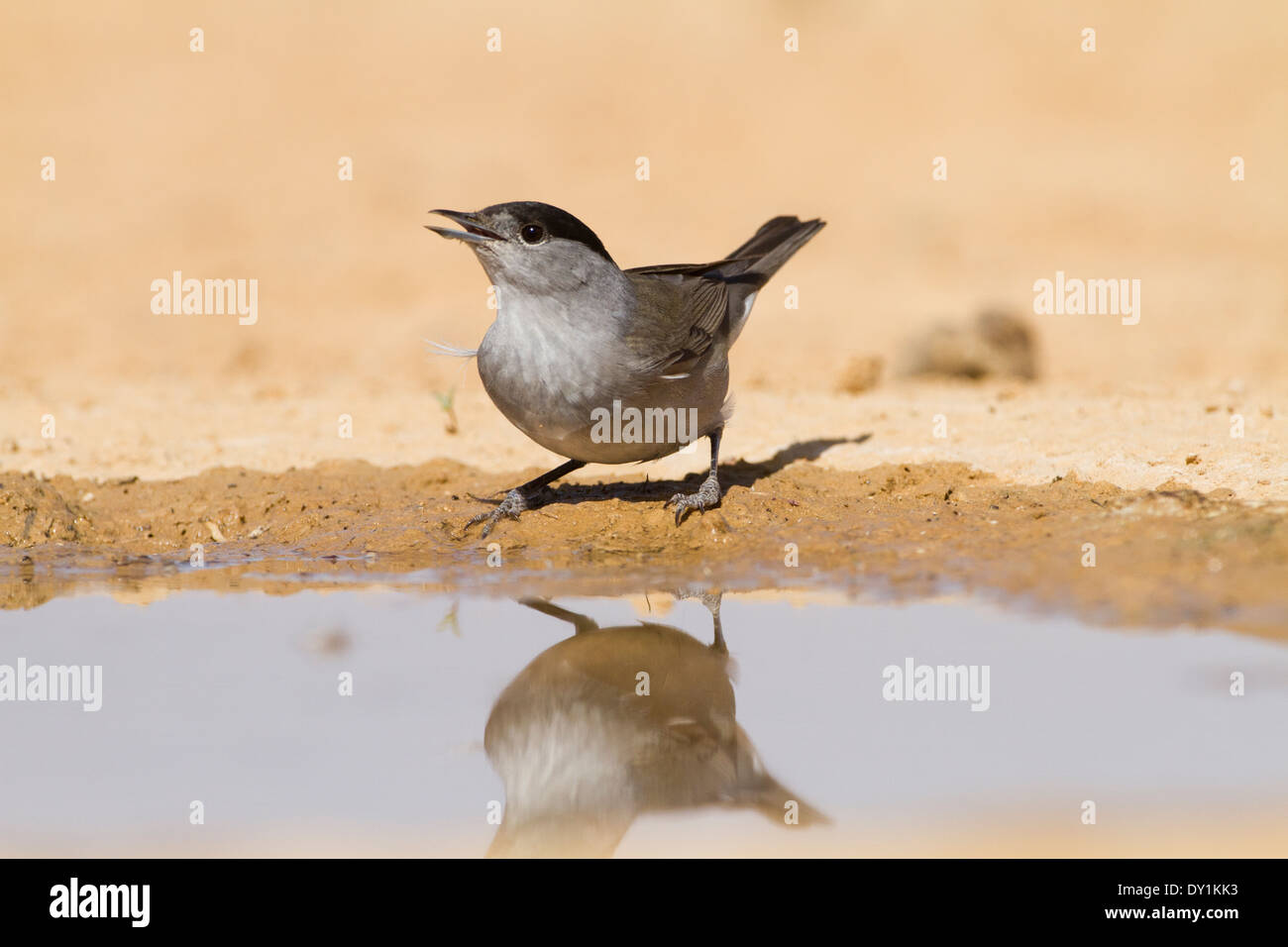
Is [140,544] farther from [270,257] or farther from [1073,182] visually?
[1073,182]

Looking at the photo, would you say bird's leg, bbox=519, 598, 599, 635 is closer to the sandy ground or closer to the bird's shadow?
the sandy ground

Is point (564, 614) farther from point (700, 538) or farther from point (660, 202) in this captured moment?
point (660, 202)

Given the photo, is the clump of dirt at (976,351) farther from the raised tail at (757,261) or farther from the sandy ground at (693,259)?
the raised tail at (757,261)

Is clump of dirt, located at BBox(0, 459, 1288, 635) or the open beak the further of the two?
the open beak

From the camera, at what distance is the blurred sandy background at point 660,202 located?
9250mm

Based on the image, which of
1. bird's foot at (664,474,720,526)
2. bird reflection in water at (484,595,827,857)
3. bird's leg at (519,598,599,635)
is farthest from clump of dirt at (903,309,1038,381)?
bird reflection in water at (484,595,827,857)

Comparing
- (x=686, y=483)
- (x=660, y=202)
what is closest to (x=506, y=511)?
(x=686, y=483)

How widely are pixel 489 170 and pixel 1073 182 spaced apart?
7.52m

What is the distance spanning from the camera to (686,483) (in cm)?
763

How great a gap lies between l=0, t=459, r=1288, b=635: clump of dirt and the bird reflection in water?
3.36 ft

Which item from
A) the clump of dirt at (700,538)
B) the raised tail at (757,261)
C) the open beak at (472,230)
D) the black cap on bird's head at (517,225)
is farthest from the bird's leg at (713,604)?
the raised tail at (757,261)

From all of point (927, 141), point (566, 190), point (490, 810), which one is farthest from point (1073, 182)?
point (490, 810)

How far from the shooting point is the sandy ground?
6730mm

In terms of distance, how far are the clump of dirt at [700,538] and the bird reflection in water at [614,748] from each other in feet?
3.36
